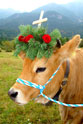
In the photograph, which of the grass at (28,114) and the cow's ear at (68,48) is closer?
the cow's ear at (68,48)

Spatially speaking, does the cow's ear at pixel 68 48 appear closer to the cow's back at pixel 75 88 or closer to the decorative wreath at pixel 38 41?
the decorative wreath at pixel 38 41

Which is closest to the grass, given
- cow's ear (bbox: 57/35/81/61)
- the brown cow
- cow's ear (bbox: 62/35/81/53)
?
the brown cow

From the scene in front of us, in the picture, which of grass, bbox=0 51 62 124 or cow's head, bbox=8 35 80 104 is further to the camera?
grass, bbox=0 51 62 124

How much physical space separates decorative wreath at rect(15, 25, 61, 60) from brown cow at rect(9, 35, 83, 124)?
12 centimetres

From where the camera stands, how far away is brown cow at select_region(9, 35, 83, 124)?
2.37 metres

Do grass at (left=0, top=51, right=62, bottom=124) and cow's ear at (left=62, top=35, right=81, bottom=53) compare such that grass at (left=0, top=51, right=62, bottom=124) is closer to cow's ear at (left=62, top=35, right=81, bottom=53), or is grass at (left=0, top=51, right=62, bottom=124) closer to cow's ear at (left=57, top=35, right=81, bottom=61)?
cow's ear at (left=57, top=35, right=81, bottom=61)

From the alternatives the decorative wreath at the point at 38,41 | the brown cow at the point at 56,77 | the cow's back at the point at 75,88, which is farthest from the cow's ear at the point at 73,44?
the cow's back at the point at 75,88

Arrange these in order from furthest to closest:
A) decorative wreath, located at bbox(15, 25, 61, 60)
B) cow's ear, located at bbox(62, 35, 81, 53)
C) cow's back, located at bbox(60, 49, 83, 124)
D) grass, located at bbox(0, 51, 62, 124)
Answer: grass, located at bbox(0, 51, 62, 124) < cow's back, located at bbox(60, 49, 83, 124) < decorative wreath, located at bbox(15, 25, 61, 60) < cow's ear, located at bbox(62, 35, 81, 53)

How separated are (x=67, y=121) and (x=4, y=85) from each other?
4.93m

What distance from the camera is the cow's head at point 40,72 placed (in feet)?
7.70

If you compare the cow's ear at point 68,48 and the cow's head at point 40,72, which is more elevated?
the cow's ear at point 68,48

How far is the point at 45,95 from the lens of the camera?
2.61 m

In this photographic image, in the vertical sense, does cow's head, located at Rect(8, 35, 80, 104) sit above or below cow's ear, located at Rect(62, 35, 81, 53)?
below

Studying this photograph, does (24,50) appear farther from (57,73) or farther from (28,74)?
(57,73)
